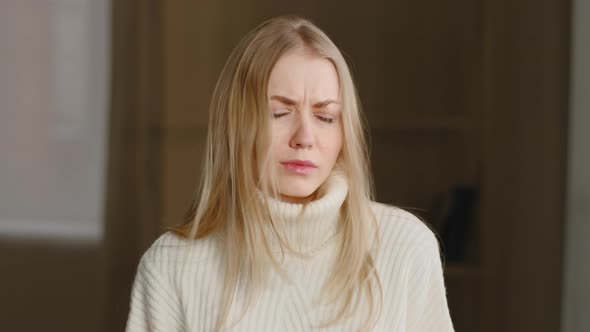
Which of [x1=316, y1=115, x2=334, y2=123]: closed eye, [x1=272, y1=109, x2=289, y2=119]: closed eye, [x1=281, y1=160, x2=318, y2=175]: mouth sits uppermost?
[x1=272, y1=109, x2=289, y2=119]: closed eye

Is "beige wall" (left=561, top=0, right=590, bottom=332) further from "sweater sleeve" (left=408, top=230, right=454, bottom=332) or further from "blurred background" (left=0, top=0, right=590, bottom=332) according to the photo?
"sweater sleeve" (left=408, top=230, right=454, bottom=332)

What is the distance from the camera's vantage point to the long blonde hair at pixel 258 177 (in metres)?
0.99

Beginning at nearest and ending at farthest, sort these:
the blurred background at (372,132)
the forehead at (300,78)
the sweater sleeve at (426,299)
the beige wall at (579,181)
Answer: the forehead at (300,78), the sweater sleeve at (426,299), the beige wall at (579,181), the blurred background at (372,132)

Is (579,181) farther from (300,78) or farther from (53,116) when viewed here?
(53,116)

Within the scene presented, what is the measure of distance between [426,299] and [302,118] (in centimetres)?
30

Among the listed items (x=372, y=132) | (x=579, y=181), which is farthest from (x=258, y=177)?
(x=372, y=132)

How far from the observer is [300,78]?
969mm

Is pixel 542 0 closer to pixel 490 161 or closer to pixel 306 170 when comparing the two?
pixel 490 161

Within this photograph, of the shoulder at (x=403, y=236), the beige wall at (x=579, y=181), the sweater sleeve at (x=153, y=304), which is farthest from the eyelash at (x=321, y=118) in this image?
the beige wall at (x=579, y=181)

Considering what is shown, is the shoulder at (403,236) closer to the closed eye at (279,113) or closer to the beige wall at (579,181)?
the closed eye at (279,113)

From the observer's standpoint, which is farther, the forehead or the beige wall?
the beige wall

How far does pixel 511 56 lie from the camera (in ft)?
6.95

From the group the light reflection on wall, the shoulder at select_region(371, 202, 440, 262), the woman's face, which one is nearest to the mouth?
the woman's face

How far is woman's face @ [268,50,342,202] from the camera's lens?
3.18 ft
